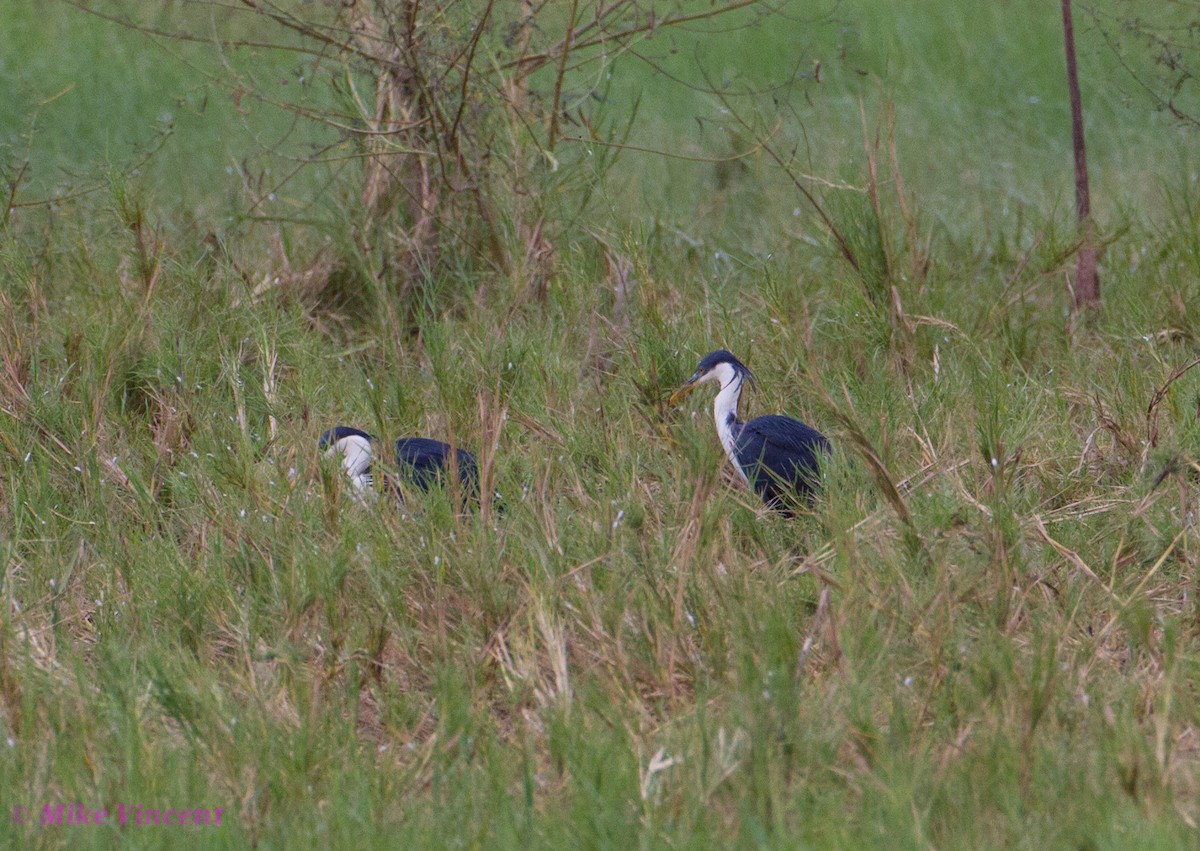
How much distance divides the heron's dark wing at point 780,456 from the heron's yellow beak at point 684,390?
34 centimetres

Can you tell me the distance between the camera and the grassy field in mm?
2680

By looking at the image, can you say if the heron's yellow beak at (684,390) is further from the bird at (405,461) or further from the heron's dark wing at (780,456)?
the bird at (405,461)

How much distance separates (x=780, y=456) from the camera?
416 centimetres

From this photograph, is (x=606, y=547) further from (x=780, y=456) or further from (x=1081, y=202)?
(x=1081, y=202)

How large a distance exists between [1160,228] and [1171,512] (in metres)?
2.64

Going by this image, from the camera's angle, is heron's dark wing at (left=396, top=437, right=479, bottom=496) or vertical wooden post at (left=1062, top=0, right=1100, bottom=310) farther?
vertical wooden post at (left=1062, top=0, right=1100, bottom=310)

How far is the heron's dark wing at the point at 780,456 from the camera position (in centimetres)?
407

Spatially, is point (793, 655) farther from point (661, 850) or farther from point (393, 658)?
point (393, 658)

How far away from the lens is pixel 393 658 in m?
3.42

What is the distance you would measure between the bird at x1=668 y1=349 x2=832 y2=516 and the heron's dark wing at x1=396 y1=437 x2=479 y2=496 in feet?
2.51

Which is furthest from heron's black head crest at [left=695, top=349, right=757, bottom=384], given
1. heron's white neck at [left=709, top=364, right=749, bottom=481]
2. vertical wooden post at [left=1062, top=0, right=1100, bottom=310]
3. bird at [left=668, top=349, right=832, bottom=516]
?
vertical wooden post at [left=1062, top=0, right=1100, bottom=310]

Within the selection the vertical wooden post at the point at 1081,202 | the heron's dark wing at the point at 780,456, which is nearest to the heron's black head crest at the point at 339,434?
the heron's dark wing at the point at 780,456

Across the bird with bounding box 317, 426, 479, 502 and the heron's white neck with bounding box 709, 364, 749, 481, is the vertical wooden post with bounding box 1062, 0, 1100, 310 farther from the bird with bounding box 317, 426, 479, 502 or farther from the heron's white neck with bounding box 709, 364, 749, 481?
the bird with bounding box 317, 426, 479, 502

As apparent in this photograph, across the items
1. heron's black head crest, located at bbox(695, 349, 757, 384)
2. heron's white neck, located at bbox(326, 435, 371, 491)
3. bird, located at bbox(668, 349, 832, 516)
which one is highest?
heron's black head crest, located at bbox(695, 349, 757, 384)
